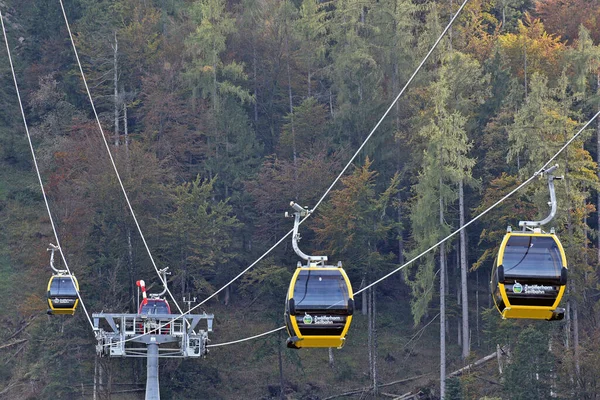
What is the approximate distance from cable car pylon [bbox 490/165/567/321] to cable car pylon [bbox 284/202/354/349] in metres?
2.62

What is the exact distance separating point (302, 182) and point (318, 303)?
101 feet

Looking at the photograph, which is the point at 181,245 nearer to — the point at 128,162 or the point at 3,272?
the point at 128,162

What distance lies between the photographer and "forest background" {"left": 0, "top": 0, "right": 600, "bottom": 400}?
43438mm

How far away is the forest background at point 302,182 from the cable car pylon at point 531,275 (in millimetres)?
18265

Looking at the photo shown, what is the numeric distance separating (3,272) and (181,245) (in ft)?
34.7

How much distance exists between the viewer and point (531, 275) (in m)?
18.5

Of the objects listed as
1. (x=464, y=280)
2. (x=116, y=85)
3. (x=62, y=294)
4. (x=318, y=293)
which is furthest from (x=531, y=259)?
(x=116, y=85)

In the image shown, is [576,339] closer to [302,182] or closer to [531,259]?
[302,182]

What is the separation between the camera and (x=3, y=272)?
53.4 m

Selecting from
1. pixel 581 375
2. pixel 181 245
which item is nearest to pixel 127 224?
pixel 181 245

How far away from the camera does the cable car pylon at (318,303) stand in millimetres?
19312

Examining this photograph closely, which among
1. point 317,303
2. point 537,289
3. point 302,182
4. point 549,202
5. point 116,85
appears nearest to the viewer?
point 549,202

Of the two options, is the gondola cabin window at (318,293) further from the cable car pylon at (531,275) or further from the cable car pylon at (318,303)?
the cable car pylon at (531,275)

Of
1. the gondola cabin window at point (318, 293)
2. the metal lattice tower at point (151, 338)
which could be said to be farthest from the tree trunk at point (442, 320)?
the gondola cabin window at point (318, 293)
